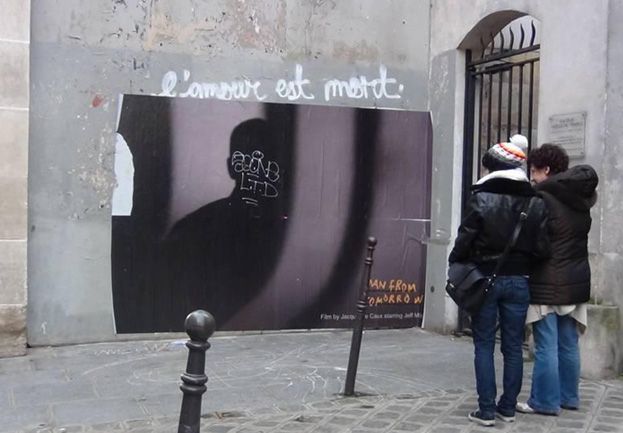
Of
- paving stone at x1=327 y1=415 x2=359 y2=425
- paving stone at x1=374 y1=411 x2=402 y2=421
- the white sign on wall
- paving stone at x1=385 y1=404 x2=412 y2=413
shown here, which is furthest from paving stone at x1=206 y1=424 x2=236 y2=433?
the white sign on wall

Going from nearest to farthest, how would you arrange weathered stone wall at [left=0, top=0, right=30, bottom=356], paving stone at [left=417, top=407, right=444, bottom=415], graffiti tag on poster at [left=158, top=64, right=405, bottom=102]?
paving stone at [left=417, top=407, right=444, bottom=415] → weathered stone wall at [left=0, top=0, right=30, bottom=356] → graffiti tag on poster at [left=158, top=64, right=405, bottom=102]

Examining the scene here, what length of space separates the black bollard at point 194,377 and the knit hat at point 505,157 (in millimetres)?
2497

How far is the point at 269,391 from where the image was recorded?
5977mm

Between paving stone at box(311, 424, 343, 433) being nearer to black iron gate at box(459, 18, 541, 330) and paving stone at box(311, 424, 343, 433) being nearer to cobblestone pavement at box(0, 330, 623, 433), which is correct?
cobblestone pavement at box(0, 330, 623, 433)

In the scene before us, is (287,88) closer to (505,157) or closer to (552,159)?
(552,159)

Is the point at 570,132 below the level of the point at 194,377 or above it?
above

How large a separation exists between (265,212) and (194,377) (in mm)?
4809

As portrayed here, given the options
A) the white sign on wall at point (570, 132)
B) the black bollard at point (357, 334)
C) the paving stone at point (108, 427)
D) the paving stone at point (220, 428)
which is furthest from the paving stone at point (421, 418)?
the white sign on wall at point (570, 132)

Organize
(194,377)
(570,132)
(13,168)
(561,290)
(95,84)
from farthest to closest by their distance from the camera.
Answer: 1. (95,84)
2. (13,168)
3. (570,132)
4. (561,290)
5. (194,377)

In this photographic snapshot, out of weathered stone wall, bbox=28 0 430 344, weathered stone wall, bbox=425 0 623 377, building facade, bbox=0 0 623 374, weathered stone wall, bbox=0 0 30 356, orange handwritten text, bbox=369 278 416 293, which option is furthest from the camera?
orange handwritten text, bbox=369 278 416 293

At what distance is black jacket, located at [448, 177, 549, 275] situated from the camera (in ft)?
16.3

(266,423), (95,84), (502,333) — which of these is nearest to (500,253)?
(502,333)

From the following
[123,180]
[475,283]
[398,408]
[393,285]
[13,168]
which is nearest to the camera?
[475,283]

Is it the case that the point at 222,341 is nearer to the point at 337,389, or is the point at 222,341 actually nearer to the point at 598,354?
the point at 337,389
